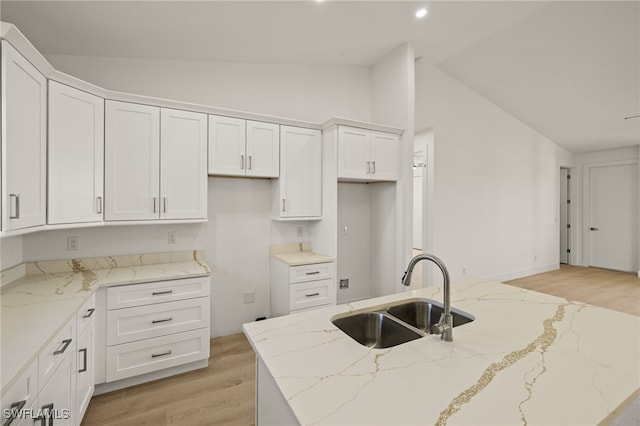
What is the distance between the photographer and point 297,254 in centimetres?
340

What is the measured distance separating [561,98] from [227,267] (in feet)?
17.9

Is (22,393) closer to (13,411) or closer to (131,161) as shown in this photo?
(13,411)

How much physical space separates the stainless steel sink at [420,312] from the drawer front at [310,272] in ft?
4.72

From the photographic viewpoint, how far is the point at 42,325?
1.39m

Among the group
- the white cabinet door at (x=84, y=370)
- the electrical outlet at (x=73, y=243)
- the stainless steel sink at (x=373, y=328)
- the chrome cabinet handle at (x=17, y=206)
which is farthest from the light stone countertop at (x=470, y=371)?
the electrical outlet at (x=73, y=243)

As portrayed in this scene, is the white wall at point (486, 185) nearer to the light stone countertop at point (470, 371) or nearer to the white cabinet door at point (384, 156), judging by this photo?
the white cabinet door at point (384, 156)

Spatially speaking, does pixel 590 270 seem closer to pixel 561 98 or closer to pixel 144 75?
pixel 561 98

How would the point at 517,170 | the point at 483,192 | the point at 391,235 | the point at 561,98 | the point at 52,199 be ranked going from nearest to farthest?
the point at 52,199, the point at 391,235, the point at 561,98, the point at 483,192, the point at 517,170

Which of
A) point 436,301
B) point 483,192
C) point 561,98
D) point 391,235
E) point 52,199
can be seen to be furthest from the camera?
point 483,192

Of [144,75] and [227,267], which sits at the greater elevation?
[144,75]

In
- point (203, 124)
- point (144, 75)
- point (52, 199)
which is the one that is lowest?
point (52, 199)

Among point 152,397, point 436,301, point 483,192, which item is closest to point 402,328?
point 436,301

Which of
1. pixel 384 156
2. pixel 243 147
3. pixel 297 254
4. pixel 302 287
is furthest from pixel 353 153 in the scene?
pixel 302 287

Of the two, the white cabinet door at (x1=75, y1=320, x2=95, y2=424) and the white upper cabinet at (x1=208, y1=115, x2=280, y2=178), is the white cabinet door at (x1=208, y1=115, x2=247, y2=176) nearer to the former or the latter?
the white upper cabinet at (x1=208, y1=115, x2=280, y2=178)
